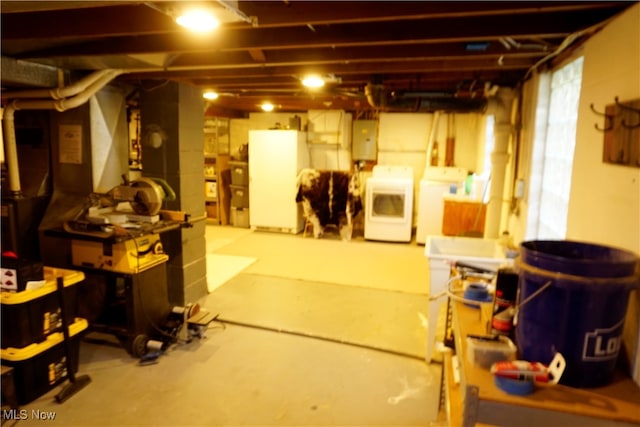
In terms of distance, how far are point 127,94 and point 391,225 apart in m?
3.83

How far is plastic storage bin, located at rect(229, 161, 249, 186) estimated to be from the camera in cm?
670

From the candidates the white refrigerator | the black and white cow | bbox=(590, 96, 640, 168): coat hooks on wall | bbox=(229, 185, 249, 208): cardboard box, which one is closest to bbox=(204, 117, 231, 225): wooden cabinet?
bbox=(229, 185, 249, 208): cardboard box

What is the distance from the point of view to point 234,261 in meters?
5.02

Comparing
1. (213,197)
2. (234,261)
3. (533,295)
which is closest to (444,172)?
(234,261)

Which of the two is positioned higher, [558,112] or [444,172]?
[558,112]

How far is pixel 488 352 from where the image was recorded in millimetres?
1248

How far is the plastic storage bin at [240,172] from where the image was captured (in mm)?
6699

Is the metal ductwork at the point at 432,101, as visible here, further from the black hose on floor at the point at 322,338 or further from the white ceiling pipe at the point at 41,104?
the white ceiling pipe at the point at 41,104

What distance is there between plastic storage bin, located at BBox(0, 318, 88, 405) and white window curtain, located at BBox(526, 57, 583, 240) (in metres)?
2.88

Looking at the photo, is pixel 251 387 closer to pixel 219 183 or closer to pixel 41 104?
pixel 41 104

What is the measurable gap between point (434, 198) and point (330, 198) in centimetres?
147

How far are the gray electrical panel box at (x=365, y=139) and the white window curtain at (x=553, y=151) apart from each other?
157 inches

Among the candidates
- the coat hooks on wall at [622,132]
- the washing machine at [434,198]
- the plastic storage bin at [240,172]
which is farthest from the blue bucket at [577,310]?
the plastic storage bin at [240,172]

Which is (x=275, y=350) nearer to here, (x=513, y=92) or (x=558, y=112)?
(x=558, y=112)
